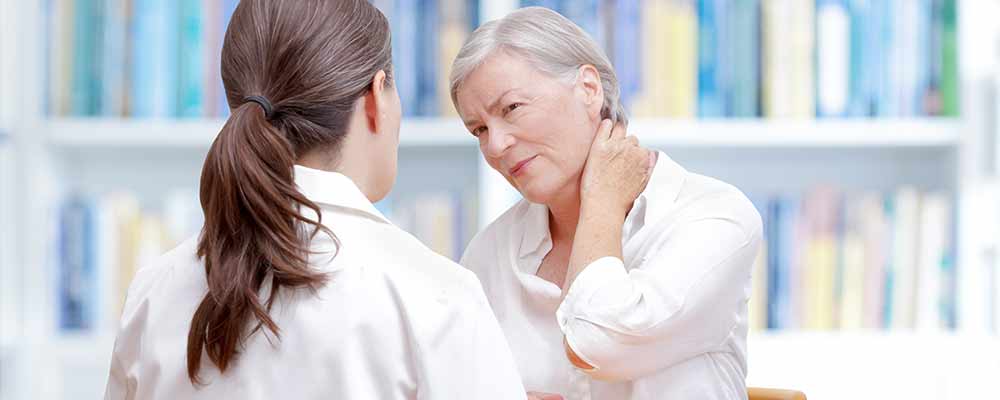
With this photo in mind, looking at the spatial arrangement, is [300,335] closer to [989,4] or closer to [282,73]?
[282,73]

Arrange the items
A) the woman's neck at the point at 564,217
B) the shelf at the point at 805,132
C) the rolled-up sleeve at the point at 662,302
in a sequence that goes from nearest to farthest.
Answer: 1. the rolled-up sleeve at the point at 662,302
2. the woman's neck at the point at 564,217
3. the shelf at the point at 805,132

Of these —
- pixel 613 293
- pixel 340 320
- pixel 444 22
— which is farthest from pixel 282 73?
pixel 444 22

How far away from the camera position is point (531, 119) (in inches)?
58.9

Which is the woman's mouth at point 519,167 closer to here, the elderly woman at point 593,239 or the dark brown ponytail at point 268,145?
the elderly woman at point 593,239

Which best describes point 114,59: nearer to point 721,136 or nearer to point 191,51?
point 191,51

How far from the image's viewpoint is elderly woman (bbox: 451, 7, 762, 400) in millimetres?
1324

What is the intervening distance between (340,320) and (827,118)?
165 cm

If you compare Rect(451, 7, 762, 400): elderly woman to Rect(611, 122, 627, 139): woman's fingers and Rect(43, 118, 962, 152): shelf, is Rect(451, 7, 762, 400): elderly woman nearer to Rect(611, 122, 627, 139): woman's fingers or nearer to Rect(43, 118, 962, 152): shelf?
Rect(611, 122, 627, 139): woman's fingers

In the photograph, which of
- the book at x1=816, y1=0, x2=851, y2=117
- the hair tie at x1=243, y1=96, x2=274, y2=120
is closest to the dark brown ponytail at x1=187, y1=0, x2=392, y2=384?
the hair tie at x1=243, y1=96, x2=274, y2=120

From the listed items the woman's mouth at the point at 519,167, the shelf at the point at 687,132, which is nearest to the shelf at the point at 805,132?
the shelf at the point at 687,132

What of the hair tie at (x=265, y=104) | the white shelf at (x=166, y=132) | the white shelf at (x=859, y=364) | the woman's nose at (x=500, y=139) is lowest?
the white shelf at (x=859, y=364)

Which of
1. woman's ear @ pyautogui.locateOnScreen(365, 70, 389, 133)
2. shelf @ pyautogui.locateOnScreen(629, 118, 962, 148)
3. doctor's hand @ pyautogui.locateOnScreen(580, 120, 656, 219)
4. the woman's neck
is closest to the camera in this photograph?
woman's ear @ pyautogui.locateOnScreen(365, 70, 389, 133)

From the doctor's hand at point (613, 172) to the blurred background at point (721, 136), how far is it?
0.87 meters

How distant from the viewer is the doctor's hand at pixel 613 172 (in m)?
1.45
